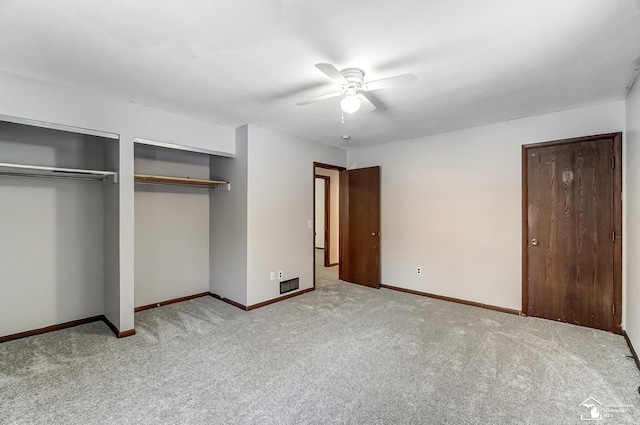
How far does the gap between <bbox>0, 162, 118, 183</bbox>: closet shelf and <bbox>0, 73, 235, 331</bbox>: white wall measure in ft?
0.81

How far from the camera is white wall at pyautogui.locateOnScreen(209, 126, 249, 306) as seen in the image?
4105 mm

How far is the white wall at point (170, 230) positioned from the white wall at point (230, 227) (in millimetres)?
177

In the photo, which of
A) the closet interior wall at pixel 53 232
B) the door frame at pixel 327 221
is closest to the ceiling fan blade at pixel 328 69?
the closet interior wall at pixel 53 232

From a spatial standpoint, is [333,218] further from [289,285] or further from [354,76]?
[354,76]

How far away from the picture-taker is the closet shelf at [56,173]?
279cm

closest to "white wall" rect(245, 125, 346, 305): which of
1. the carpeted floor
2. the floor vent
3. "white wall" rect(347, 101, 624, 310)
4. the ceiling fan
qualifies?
the floor vent

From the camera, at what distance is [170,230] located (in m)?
4.29

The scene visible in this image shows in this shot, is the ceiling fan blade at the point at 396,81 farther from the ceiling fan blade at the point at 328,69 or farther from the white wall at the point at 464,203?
the white wall at the point at 464,203

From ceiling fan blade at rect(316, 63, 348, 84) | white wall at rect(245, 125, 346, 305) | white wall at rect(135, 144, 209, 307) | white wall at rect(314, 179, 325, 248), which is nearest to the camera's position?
ceiling fan blade at rect(316, 63, 348, 84)

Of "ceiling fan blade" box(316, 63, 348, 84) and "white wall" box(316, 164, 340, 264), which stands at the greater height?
"ceiling fan blade" box(316, 63, 348, 84)

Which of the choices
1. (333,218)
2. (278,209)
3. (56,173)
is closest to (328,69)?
(278,209)

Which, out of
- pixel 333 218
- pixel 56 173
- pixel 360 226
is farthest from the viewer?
pixel 333 218

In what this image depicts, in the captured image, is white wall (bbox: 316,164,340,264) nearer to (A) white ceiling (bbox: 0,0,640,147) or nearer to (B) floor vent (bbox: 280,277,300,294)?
(B) floor vent (bbox: 280,277,300,294)

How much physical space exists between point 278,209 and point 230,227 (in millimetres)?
743
